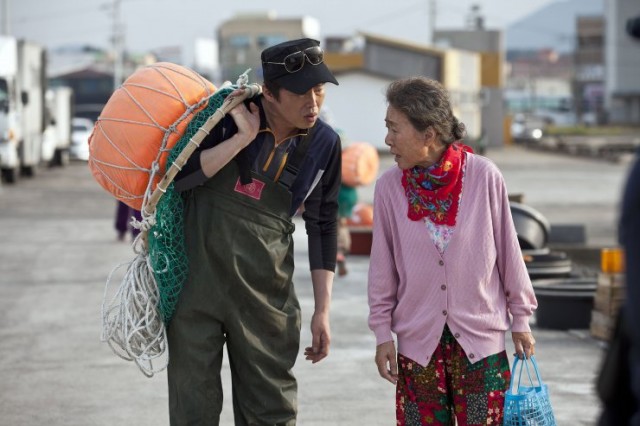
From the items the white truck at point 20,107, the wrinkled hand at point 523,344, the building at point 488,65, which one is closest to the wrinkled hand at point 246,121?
the wrinkled hand at point 523,344

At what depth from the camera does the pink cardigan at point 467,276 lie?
479 centimetres

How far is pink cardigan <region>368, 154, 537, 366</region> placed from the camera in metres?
4.79

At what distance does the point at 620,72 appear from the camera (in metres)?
116

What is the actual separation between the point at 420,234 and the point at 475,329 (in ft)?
1.24

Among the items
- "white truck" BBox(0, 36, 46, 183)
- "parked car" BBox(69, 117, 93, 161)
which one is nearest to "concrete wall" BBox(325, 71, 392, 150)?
"parked car" BBox(69, 117, 93, 161)

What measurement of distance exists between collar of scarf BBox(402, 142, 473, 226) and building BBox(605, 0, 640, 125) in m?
111

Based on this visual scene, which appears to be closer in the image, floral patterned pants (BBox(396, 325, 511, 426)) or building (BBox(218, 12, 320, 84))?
floral patterned pants (BBox(396, 325, 511, 426))

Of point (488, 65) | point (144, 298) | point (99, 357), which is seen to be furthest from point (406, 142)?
point (488, 65)

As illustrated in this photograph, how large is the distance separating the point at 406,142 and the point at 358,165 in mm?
9496

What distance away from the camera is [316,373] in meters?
8.95

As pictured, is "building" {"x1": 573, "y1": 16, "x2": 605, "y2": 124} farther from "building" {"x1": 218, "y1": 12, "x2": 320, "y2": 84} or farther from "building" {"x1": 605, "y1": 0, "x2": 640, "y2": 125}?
"building" {"x1": 218, "y1": 12, "x2": 320, "y2": 84}

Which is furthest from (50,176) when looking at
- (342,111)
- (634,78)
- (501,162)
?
(634,78)

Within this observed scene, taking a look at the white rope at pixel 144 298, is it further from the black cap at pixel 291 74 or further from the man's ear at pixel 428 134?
the man's ear at pixel 428 134

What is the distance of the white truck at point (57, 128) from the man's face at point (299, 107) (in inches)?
1382
